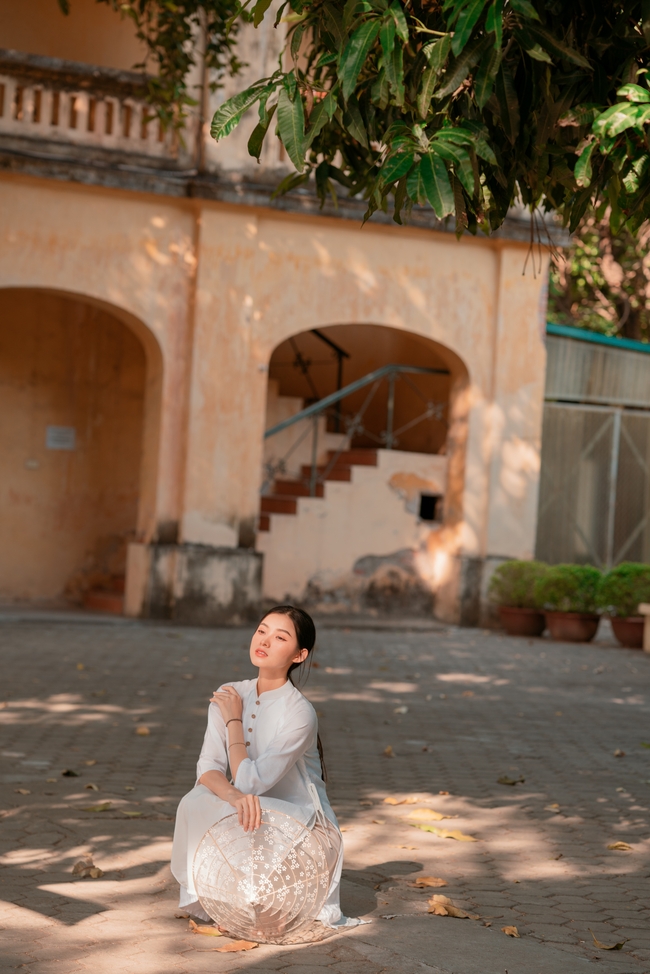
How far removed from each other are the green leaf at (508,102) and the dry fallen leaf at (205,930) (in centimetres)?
286

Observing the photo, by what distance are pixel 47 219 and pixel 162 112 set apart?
1.69m

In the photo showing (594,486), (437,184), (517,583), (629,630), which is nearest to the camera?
(437,184)

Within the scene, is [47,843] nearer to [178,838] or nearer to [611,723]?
[178,838]

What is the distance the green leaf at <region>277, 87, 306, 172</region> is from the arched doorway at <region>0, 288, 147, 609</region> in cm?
1098

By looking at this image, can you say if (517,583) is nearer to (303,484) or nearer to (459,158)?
(303,484)

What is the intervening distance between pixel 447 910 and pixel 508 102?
9.22ft

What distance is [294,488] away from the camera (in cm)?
1498

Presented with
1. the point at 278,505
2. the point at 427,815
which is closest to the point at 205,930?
the point at 427,815

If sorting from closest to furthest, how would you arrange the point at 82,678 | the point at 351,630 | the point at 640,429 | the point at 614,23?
1. the point at 614,23
2. the point at 82,678
3. the point at 351,630
4. the point at 640,429

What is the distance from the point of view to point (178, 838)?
3.76 meters

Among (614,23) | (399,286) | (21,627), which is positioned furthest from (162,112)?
(614,23)

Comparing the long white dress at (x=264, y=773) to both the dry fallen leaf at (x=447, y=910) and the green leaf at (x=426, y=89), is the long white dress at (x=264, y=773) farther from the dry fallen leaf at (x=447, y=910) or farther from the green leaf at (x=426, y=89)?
the green leaf at (x=426, y=89)

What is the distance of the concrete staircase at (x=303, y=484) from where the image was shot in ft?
46.4

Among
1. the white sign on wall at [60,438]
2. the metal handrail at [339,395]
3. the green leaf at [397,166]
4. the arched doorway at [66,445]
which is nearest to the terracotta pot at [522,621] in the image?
the metal handrail at [339,395]
